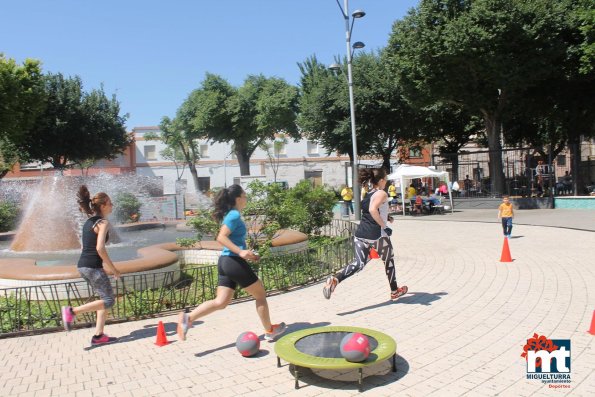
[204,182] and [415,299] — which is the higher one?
[204,182]

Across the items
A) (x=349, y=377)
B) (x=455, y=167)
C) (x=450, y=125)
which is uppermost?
(x=450, y=125)

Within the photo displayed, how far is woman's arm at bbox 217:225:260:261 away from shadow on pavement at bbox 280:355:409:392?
3.58ft

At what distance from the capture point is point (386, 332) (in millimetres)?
5383

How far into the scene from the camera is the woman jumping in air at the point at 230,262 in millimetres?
4852

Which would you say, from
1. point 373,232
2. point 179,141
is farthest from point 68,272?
point 179,141

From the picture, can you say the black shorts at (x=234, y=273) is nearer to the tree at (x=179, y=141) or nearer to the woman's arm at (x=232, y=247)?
the woman's arm at (x=232, y=247)

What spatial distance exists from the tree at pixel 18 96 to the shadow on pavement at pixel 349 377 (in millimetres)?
25760

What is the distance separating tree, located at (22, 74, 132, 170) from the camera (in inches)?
1308

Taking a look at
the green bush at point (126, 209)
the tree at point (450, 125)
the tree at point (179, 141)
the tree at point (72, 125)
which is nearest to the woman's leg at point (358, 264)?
the green bush at point (126, 209)

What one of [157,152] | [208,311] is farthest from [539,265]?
[157,152]

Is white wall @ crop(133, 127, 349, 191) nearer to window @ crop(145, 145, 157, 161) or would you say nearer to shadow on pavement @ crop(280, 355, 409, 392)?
window @ crop(145, 145, 157, 161)

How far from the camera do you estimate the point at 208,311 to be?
4922 millimetres

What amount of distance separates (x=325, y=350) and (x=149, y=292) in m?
4.03

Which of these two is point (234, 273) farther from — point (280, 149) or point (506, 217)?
point (280, 149)
